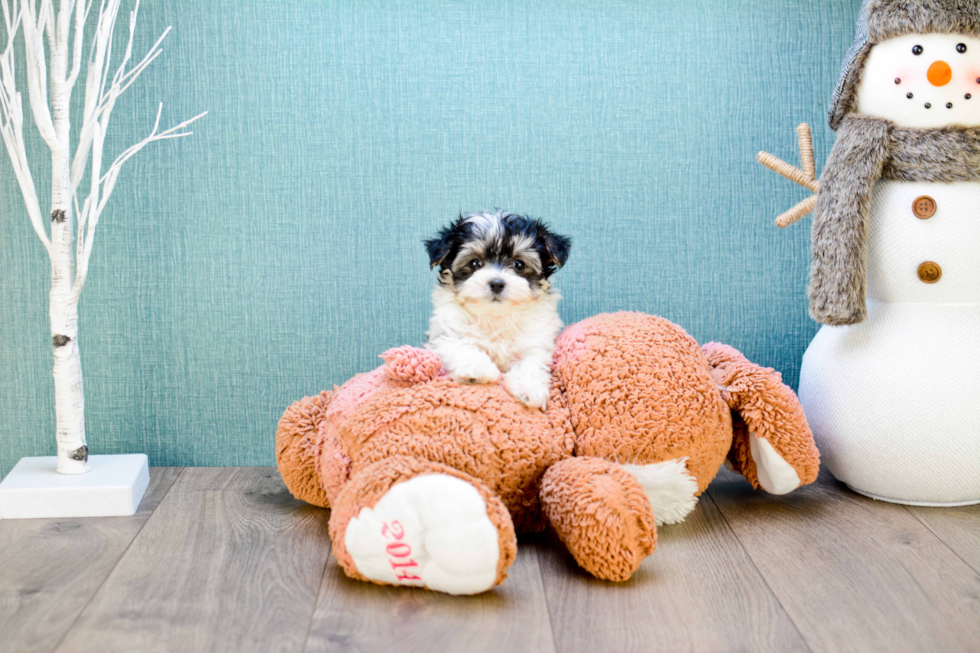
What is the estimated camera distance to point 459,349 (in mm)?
1867

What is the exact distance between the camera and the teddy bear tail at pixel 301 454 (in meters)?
1.96

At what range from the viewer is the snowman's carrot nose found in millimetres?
1817

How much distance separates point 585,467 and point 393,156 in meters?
1.08

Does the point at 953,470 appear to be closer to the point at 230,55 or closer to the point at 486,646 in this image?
the point at 486,646

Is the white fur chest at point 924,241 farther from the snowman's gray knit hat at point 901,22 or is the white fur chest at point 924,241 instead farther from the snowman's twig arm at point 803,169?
the snowman's gray knit hat at point 901,22

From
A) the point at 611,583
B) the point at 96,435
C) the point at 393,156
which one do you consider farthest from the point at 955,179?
the point at 96,435

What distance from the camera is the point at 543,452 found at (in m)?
1.75

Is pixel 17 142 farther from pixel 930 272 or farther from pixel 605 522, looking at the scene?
pixel 930 272

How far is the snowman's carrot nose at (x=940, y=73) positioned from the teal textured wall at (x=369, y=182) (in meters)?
0.52

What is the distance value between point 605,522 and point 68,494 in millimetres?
1282

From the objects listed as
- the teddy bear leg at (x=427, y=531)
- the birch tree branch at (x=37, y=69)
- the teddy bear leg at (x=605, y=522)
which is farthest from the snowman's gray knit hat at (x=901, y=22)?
the birch tree branch at (x=37, y=69)

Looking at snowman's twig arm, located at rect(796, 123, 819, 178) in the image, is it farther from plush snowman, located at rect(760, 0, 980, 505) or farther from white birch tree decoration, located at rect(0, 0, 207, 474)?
white birch tree decoration, located at rect(0, 0, 207, 474)

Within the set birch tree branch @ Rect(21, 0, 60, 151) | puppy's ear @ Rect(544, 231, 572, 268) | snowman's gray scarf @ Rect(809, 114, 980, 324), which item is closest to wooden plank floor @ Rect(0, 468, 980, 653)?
snowman's gray scarf @ Rect(809, 114, 980, 324)

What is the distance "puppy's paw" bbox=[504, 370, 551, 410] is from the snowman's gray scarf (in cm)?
69
